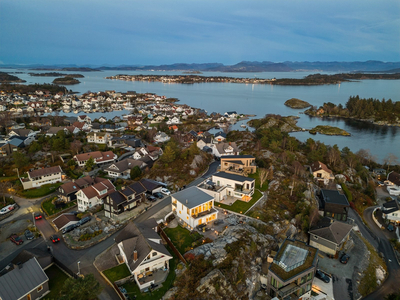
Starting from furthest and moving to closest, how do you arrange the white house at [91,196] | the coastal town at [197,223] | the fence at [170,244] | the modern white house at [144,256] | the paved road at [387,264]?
the white house at [91,196] < the paved road at [387,264] < the fence at [170,244] < the coastal town at [197,223] < the modern white house at [144,256]

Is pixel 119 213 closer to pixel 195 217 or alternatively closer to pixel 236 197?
pixel 195 217

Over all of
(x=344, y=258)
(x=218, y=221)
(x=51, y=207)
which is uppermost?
(x=218, y=221)

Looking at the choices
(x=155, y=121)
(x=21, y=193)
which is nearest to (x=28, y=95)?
(x=155, y=121)

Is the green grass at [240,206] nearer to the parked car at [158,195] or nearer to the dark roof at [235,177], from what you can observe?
the dark roof at [235,177]

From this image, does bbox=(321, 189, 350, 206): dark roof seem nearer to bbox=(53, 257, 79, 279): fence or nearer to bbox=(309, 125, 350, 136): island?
bbox=(53, 257, 79, 279): fence

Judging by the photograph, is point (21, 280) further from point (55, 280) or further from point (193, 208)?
point (193, 208)

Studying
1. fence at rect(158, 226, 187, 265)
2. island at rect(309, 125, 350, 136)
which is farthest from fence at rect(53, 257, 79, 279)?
island at rect(309, 125, 350, 136)

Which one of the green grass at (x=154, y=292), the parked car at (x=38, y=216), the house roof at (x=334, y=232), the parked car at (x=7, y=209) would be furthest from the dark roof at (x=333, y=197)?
the parked car at (x=7, y=209)

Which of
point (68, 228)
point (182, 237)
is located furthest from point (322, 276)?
point (68, 228)
